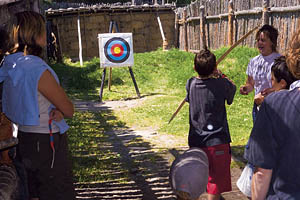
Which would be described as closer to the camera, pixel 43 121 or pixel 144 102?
pixel 43 121

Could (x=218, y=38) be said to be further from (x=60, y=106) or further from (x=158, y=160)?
(x=60, y=106)

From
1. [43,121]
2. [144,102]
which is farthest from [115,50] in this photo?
[43,121]

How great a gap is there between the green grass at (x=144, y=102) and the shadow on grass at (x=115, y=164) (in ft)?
0.05

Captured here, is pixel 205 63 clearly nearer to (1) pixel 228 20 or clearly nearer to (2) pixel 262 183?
(2) pixel 262 183

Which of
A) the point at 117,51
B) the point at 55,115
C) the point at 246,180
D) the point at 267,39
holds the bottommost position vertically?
the point at 246,180

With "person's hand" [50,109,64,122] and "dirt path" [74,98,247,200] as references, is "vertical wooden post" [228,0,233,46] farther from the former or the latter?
"person's hand" [50,109,64,122]

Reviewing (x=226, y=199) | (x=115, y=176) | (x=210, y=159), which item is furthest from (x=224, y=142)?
(x=115, y=176)

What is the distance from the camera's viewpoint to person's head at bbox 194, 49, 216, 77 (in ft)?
10.8

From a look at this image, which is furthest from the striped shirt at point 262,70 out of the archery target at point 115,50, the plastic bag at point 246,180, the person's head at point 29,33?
the archery target at point 115,50

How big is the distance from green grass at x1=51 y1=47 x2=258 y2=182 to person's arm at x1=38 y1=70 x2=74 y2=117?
87.3 inches

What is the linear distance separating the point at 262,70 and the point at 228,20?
854 centimetres

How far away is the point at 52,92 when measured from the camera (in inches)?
93.8

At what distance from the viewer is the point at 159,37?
17906mm

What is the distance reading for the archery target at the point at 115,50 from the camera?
1017 centimetres
